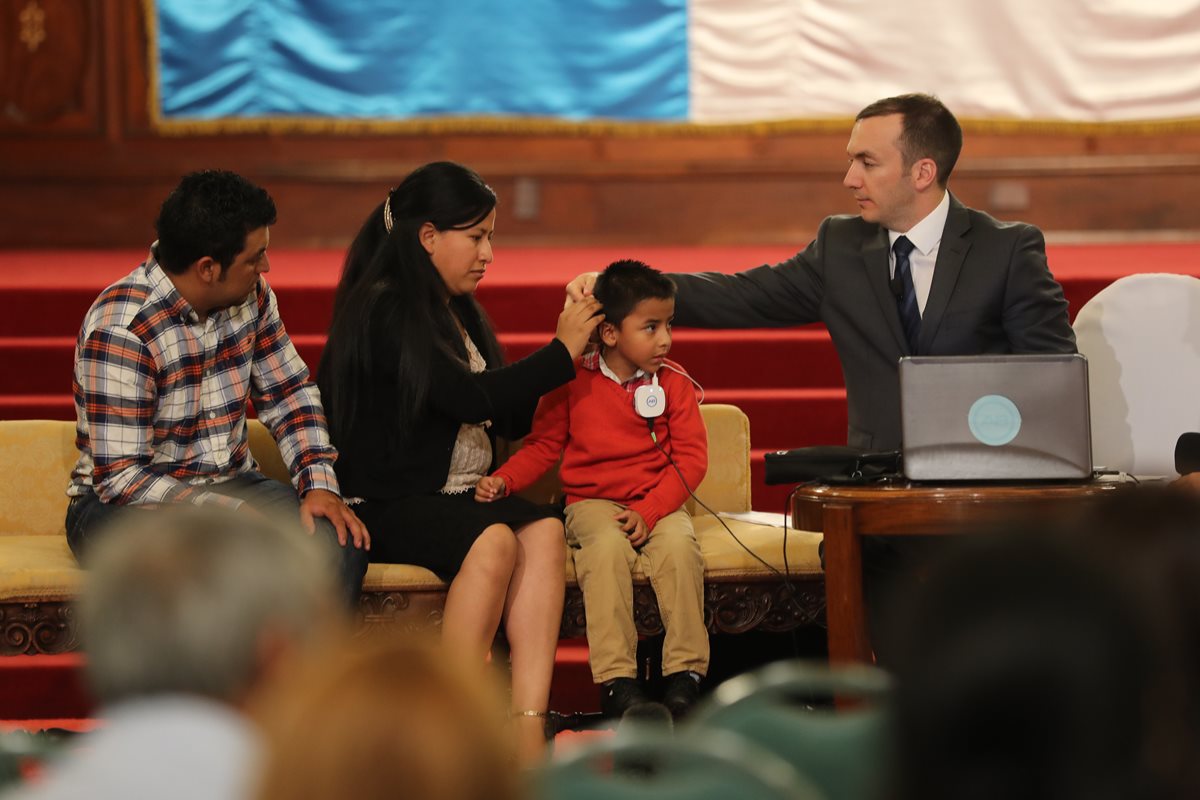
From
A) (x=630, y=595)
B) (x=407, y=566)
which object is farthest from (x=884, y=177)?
(x=407, y=566)

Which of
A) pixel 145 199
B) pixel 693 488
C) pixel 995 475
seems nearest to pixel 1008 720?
pixel 995 475

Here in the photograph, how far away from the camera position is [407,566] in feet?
11.2

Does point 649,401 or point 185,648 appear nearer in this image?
point 185,648

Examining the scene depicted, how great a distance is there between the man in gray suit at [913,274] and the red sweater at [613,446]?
271 mm

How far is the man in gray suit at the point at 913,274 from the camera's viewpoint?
3.60 m

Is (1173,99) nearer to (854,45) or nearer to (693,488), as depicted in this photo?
(854,45)

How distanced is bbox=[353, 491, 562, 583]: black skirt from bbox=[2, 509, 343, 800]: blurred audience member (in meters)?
1.92

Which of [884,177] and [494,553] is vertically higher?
[884,177]

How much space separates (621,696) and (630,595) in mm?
218

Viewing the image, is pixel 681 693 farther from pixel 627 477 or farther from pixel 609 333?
pixel 609 333

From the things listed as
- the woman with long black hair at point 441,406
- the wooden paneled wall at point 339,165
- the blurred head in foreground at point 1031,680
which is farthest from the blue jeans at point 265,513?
the wooden paneled wall at point 339,165

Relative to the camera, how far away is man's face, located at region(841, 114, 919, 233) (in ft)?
12.1

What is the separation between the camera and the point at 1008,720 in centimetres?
101

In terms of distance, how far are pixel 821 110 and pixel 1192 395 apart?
10.3ft
